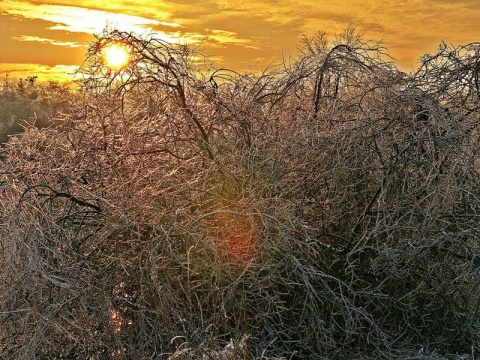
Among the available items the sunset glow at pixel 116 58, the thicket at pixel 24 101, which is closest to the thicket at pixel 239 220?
the sunset glow at pixel 116 58

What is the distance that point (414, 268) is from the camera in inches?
250

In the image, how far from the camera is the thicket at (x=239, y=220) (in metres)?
5.70

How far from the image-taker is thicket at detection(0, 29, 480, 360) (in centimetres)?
570

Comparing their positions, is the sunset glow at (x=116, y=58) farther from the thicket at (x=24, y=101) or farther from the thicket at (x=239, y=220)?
the thicket at (x=24, y=101)

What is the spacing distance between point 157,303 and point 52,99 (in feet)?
67.0

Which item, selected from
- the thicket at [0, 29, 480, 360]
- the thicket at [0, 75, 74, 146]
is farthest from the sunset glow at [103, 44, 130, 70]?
the thicket at [0, 75, 74, 146]

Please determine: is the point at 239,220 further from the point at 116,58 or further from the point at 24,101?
the point at 24,101

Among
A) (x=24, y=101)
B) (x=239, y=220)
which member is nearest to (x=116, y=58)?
(x=239, y=220)

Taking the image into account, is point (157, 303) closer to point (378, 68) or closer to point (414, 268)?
point (414, 268)

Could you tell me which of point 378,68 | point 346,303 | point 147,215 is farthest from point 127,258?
point 378,68

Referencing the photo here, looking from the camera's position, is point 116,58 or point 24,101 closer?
point 116,58

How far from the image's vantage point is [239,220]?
19.1 feet

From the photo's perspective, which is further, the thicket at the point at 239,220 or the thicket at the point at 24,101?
the thicket at the point at 24,101

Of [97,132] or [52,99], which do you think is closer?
[97,132]
